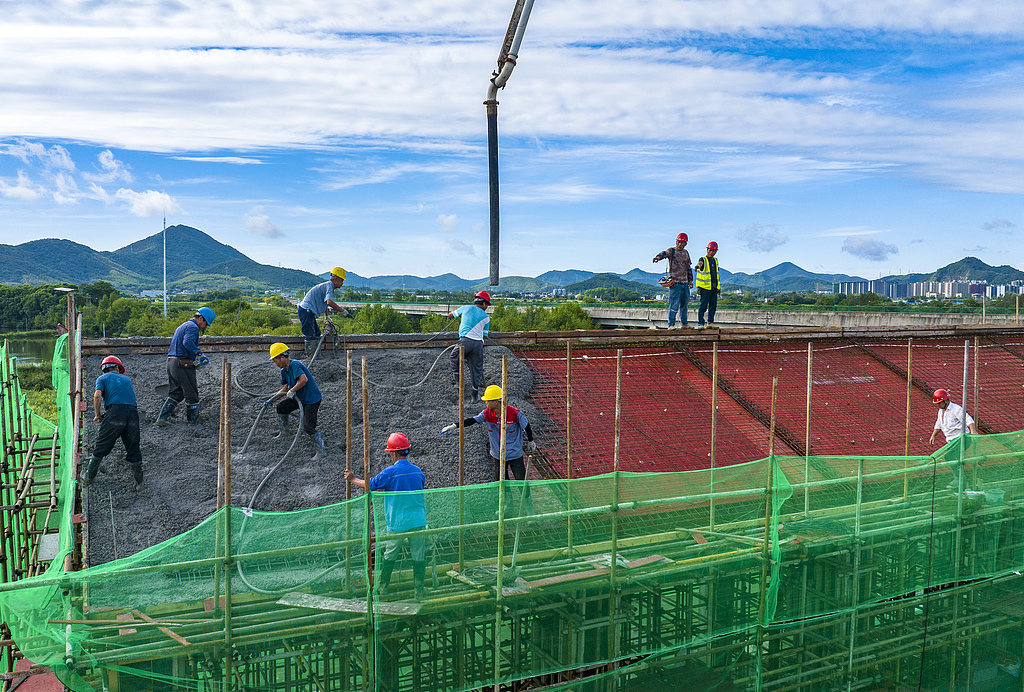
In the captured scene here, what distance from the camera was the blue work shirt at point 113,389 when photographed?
9383mm

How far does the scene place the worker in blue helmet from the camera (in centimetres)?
1109

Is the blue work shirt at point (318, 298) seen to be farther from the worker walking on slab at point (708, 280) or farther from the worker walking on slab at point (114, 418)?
the worker walking on slab at point (708, 280)

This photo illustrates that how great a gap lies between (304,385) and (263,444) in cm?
125

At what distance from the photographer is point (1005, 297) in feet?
121

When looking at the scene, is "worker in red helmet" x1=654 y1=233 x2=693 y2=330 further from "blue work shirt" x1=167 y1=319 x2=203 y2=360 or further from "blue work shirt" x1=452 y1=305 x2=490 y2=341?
"blue work shirt" x1=167 y1=319 x2=203 y2=360

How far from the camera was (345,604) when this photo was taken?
24.2 feet

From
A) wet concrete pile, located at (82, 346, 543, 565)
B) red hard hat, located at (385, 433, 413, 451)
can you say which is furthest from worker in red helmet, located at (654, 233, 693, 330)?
red hard hat, located at (385, 433, 413, 451)

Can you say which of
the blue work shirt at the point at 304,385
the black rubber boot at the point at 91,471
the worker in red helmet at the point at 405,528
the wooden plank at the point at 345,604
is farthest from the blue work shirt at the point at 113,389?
the wooden plank at the point at 345,604

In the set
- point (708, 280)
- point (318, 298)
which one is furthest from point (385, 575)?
point (708, 280)

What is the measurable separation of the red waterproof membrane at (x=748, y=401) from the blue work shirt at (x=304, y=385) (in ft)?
13.0

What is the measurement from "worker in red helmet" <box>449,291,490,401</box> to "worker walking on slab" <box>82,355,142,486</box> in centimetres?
505

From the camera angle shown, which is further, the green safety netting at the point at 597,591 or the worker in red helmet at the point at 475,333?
the worker in red helmet at the point at 475,333

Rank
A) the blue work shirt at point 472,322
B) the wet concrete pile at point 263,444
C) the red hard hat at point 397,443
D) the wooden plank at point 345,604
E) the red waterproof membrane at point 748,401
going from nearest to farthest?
the wooden plank at point 345,604 < the red hard hat at point 397,443 < the wet concrete pile at point 263,444 < the blue work shirt at point 472,322 < the red waterproof membrane at point 748,401

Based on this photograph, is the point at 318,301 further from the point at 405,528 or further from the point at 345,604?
the point at 345,604
